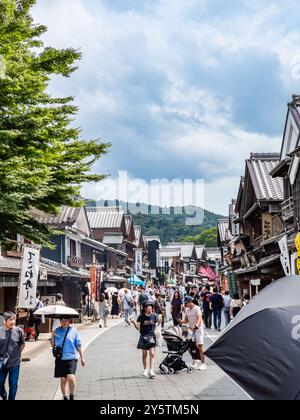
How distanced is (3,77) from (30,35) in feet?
8.95

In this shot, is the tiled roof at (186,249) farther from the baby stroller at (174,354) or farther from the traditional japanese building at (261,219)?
the baby stroller at (174,354)

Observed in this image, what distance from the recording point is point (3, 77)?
440 inches

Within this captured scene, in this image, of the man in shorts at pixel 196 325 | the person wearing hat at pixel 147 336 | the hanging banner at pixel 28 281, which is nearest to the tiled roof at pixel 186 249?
the hanging banner at pixel 28 281

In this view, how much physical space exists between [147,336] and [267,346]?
27.2 ft

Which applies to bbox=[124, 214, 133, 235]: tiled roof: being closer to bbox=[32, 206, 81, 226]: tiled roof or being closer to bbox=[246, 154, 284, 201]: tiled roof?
bbox=[32, 206, 81, 226]: tiled roof

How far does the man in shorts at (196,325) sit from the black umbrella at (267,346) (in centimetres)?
902

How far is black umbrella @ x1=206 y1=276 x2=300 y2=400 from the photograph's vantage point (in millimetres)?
4113

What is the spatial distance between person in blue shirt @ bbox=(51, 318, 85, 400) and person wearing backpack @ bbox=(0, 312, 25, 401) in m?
0.60

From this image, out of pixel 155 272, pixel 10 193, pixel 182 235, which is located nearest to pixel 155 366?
pixel 10 193

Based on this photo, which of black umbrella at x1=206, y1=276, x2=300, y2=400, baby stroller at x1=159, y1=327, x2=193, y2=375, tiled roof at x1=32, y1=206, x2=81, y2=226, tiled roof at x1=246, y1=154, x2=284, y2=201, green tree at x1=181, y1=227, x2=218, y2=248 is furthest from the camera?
green tree at x1=181, y1=227, x2=218, y2=248

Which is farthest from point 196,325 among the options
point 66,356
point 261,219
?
point 261,219

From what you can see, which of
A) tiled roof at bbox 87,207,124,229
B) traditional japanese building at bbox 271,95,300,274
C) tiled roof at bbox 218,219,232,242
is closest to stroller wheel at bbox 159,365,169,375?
traditional japanese building at bbox 271,95,300,274

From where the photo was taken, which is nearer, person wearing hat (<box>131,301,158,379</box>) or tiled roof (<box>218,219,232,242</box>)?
person wearing hat (<box>131,301,158,379</box>)
